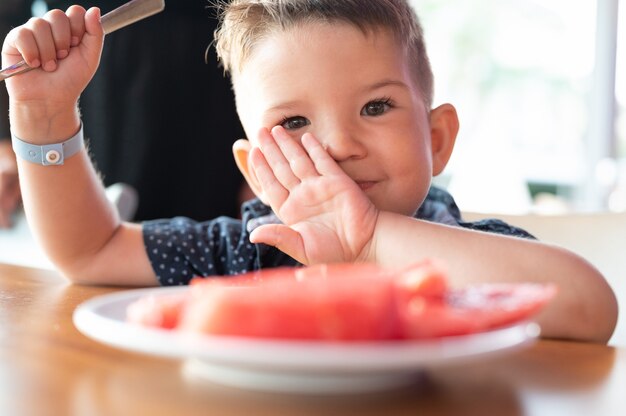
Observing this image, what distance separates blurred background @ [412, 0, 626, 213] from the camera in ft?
16.4

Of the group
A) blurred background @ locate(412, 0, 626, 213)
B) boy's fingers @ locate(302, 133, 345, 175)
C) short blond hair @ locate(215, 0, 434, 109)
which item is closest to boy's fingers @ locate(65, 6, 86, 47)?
short blond hair @ locate(215, 0, 434, 109)

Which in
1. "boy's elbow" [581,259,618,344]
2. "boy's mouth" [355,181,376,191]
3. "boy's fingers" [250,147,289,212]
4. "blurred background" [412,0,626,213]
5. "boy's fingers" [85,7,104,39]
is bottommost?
"blurred background" [412,0,626,213]

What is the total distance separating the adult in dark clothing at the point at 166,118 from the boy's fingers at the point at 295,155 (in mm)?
1695

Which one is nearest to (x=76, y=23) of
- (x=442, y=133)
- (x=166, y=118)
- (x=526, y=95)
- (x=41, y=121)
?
(x=41, y=121)

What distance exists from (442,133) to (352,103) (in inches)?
10.5

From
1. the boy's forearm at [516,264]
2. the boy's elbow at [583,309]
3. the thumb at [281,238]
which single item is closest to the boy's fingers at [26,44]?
the thumb at [281,238]

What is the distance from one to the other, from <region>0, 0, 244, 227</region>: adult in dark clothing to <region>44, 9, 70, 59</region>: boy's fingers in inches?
61.0

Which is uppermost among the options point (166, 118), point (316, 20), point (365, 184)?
point (316, 20)

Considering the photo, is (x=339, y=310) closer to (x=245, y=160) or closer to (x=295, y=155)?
(x=295, y=155)

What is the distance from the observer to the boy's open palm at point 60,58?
3.61 feet

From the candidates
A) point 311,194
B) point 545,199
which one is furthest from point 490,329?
point 545,199

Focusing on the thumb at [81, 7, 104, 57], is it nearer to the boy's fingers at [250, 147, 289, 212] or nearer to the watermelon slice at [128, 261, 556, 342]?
the boy's fingers at [250, 147, 289, 212]

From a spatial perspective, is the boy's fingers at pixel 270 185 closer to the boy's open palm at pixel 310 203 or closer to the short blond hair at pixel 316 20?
the boy's open palm at pixel 310 203

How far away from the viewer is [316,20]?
1.17m
